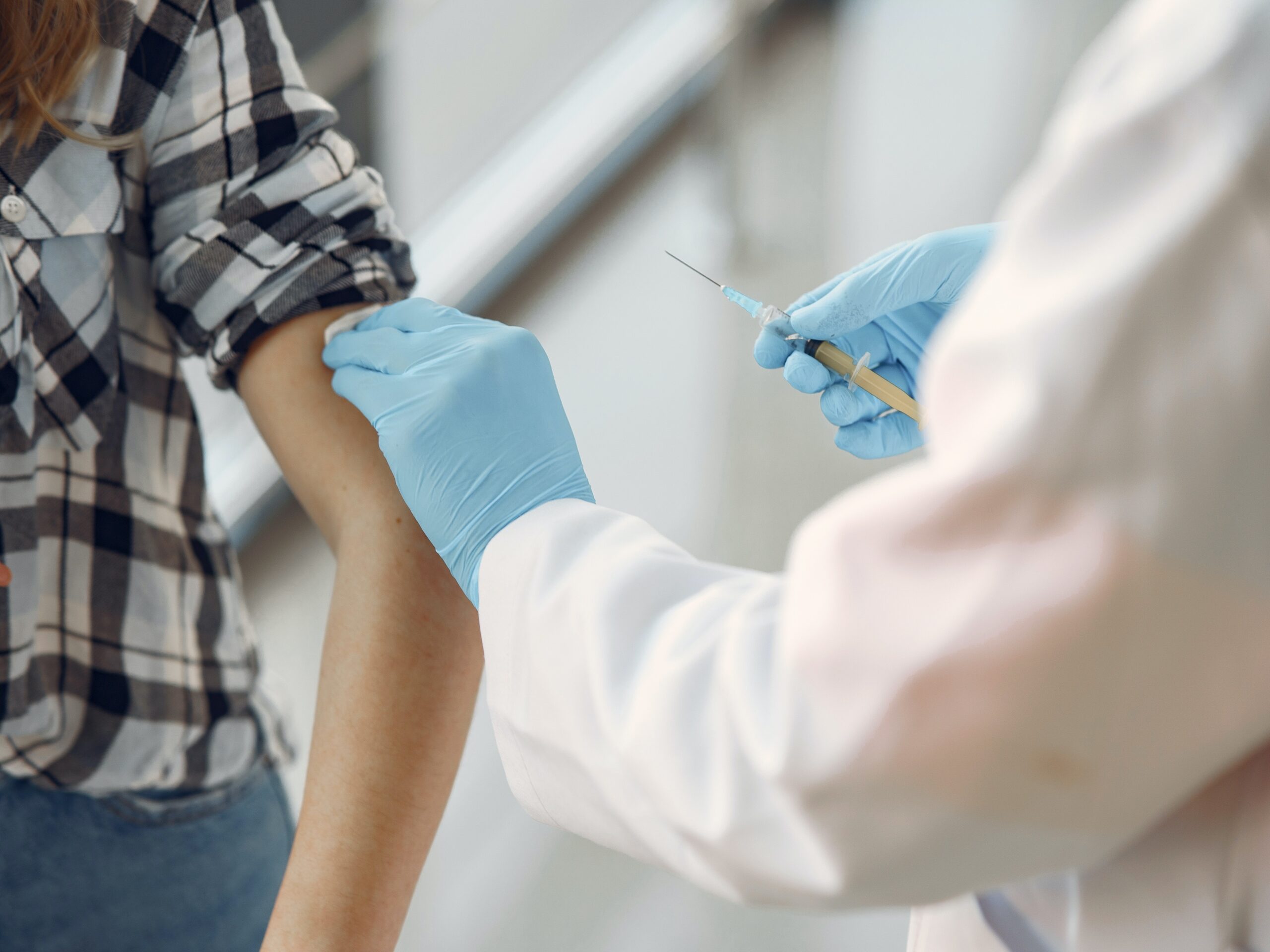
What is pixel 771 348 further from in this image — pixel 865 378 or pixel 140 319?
pixel 140 319

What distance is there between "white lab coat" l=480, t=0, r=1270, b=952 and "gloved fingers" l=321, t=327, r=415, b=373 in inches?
16.3

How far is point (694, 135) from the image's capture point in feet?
12.2

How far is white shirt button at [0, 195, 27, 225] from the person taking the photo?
72 cm

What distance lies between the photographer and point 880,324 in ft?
3.51

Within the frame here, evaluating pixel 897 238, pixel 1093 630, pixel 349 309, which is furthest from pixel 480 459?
pixel 897 238

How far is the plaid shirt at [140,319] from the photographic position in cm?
76

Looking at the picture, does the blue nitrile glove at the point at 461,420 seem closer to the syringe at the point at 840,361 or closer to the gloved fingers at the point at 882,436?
the syringe at the point at 840,361

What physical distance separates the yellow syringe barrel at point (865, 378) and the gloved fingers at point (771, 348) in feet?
0.08

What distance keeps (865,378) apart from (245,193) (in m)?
0.55

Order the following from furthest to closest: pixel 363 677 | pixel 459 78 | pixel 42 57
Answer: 1. pixel 459 78
2. pixel 363 677
3. pixel 42 57

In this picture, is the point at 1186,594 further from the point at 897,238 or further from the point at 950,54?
the point at 950,54

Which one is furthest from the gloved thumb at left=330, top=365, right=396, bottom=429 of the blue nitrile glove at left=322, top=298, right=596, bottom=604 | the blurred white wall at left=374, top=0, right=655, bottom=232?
the blurred white wall at left=374, top=0, right=655, bottom=232

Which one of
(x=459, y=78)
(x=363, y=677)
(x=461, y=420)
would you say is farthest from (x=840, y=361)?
(x=459, y=78)

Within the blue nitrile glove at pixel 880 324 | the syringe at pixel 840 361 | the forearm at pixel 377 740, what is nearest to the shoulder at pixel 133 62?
the forearm at pixel 377 740
